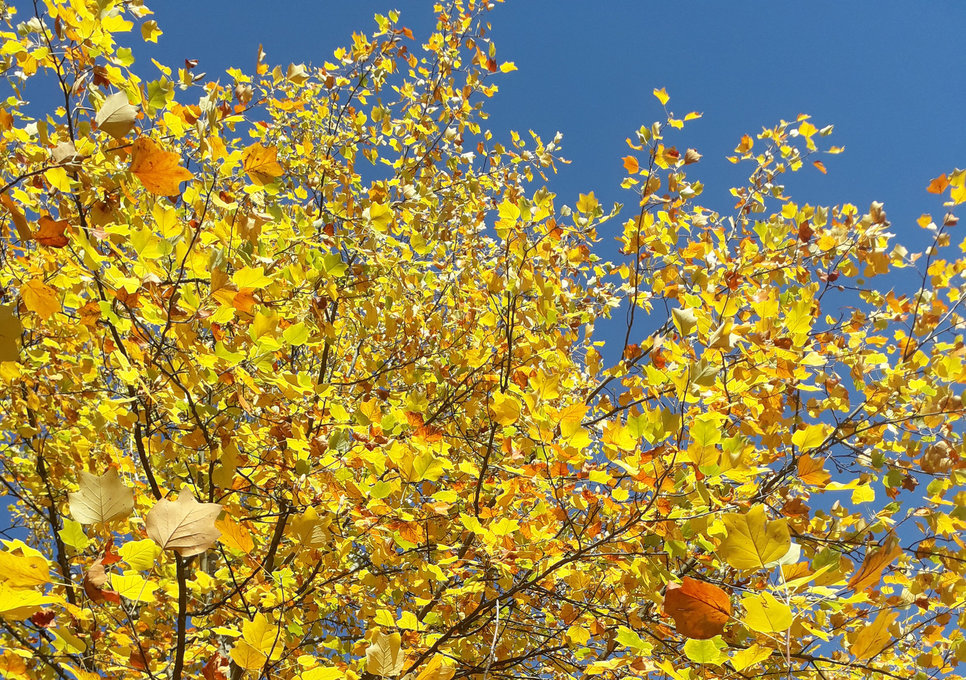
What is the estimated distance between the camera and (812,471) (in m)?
1.44

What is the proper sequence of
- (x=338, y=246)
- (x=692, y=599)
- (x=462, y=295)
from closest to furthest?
(x=692, y=599)
(x=338, y=246)
(x=462, y=295)

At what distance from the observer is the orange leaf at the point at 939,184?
223cm

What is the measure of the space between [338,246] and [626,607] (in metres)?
1.91

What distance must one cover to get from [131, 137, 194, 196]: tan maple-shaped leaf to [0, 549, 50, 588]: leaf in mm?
740

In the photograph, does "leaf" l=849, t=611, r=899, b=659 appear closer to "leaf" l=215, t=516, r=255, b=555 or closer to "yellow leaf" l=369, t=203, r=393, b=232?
"leaf" l=215, t=516, r=255, b=555

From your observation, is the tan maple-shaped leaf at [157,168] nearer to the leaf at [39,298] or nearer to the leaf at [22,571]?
the leaf at [39,298]

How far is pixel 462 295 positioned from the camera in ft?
12.4

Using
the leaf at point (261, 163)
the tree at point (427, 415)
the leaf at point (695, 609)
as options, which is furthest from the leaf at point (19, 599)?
the leaf at point (261, 163)

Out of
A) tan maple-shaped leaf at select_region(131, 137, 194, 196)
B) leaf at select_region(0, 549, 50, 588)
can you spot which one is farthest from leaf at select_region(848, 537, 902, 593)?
tan maple-shaped leaf at select_region(131, 137, 194, 196)

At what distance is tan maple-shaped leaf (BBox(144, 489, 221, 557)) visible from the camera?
833 mm

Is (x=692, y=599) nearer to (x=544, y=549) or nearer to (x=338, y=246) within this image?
(x=544, y=549)

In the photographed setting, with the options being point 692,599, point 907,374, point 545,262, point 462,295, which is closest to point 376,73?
point 462,295

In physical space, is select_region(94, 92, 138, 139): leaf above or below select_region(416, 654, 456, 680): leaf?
above

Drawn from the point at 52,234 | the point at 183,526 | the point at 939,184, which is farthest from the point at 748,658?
the point at 939,184
